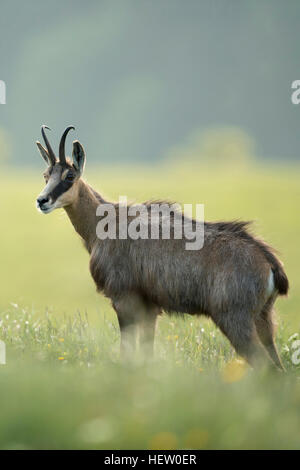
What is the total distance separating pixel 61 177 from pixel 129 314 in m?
1.83

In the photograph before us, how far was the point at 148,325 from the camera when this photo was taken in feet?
25.8

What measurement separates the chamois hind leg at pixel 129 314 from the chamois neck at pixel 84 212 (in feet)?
3.11

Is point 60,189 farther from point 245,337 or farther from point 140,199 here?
point 140,199

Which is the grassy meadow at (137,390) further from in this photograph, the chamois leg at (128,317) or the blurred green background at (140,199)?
the chamois leg at (128,317)

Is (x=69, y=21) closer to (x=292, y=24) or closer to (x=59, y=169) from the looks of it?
→ (x=292, y=24)

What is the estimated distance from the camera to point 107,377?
4.78 metres

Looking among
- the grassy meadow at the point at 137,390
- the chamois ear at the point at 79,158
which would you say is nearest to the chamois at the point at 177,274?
the chamois ear at the point at 79,158

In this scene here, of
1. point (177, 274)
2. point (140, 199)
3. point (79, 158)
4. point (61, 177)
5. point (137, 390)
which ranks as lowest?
point (137, 390)

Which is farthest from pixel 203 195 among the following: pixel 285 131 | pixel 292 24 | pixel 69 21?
pixel 69 21

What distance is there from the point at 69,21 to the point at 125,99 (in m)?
52.5

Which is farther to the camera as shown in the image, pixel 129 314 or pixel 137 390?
pixel 129 314

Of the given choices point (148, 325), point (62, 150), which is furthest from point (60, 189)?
point (148, 325)

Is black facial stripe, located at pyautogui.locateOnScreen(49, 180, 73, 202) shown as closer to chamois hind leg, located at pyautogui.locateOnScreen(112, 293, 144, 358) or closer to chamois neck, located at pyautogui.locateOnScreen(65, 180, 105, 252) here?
chamois neck, located at pyautogui.locateOnScreen(65, 180, 105, 252)

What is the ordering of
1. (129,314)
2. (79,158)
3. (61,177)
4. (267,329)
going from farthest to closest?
(79,158) < (61,177) < (129,314) < (267,329)
